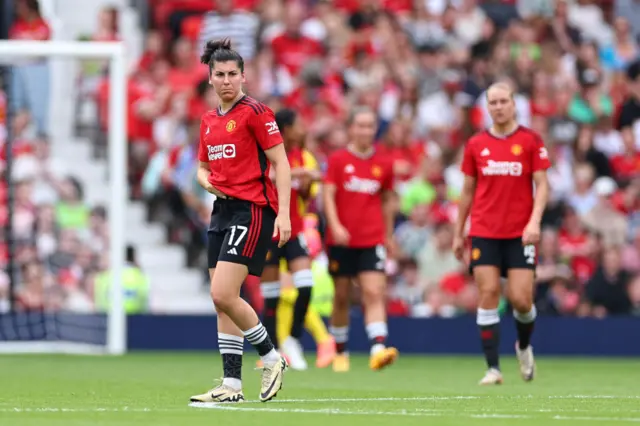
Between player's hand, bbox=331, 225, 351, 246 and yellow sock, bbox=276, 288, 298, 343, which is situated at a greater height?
player's hand, bbox=331, 225, 351, 246

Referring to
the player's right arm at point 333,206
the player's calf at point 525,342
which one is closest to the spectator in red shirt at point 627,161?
the player's right arm at point 333,206

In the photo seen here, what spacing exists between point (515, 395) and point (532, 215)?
6.46 ft

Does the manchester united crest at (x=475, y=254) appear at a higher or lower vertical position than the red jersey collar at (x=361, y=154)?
lower

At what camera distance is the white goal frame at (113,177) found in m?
16.9

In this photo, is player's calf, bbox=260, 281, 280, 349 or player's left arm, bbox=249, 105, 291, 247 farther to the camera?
player's calf, bbox=260, 281, 280, 349

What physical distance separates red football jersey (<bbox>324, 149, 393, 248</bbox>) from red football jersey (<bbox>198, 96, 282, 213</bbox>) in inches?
177

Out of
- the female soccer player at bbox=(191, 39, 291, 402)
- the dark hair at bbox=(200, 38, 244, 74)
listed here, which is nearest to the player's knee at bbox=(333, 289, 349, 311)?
the female soccer player at bbox=(191, 39, 291, 402)

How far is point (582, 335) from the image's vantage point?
17.6m

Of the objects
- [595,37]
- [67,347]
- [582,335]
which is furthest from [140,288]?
[595,37]

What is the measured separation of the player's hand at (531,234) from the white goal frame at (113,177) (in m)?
6.31

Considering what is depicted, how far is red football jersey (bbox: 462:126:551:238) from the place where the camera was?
12.1 metres

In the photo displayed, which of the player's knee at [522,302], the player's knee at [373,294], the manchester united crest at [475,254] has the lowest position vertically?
the player's knee at [373,294]

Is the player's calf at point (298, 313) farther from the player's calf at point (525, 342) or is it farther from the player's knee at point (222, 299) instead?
the player's knee at point (222, 299)

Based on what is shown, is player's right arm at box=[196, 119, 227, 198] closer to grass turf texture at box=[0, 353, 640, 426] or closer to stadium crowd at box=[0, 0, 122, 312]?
grass turf texture at box=[0, 353, 640, 426]
